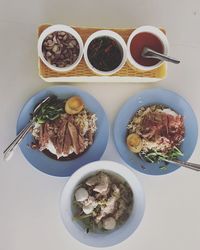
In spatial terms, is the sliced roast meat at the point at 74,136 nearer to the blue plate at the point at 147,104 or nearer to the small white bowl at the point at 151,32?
the blue plate at the point at 147,104

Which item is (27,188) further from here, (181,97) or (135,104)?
(181,97)

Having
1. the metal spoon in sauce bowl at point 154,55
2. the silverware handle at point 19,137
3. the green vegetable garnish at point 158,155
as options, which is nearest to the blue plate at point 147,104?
the green vegetable garnish at point 158,155

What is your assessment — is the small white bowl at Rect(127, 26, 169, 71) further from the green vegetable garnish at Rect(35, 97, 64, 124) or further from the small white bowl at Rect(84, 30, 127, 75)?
the green vegetable garnish at Rect(35, 97, 64, 124)

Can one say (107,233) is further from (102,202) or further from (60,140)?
(60,140)

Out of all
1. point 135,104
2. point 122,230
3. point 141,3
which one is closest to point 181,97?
point 135,104

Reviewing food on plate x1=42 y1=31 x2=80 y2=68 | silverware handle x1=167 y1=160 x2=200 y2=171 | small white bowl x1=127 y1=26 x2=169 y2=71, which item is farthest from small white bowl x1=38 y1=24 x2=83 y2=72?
silverware handle x1=167 y1=160 x2=200 y2=171

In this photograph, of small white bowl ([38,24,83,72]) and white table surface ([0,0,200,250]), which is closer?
small white bowl ([38,24,83,72])
